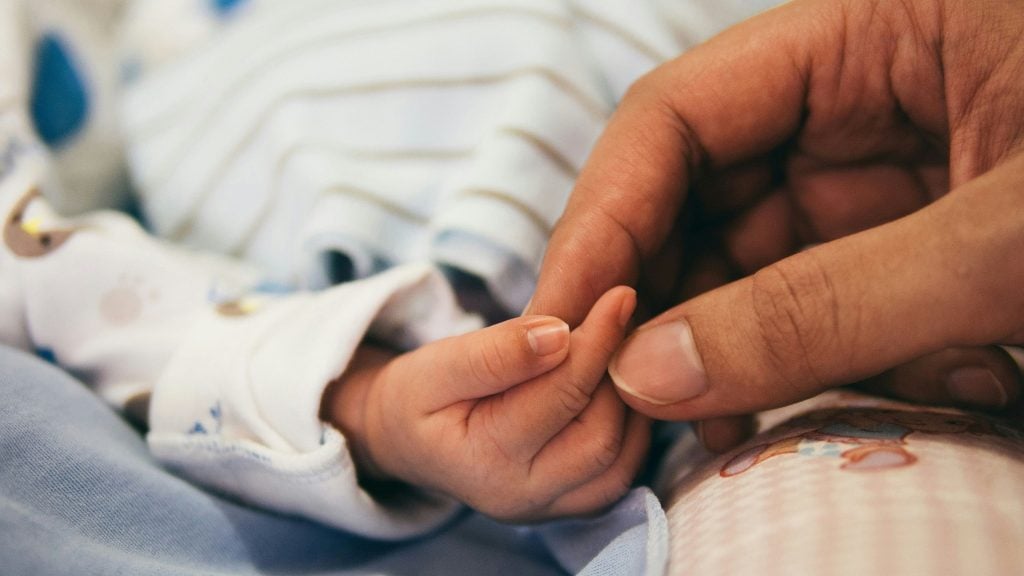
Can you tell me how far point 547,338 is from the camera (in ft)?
1.55

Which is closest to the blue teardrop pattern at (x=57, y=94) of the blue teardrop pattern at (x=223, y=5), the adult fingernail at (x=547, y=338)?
the blue teardrop pattern at (x=223, y=5)

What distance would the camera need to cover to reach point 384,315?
0.65 m

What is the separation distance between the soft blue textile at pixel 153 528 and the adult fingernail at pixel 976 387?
23 centimetres

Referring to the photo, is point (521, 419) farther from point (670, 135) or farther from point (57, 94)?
point (57, 94)

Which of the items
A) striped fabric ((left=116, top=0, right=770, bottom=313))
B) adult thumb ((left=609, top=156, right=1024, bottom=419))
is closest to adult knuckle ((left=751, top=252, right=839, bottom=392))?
adult thumb ((left=609, top=156, right=1024, bottom=419))

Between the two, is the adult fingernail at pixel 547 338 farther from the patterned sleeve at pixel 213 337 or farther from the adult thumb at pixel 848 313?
the patterned sleeve at pixel 213 337

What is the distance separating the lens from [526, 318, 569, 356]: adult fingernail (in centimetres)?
47

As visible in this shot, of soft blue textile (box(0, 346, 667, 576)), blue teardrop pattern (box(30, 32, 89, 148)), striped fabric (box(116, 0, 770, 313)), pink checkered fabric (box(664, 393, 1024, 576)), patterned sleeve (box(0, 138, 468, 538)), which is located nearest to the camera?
pink checkered fabric (box(664, 393, 1024, 576))

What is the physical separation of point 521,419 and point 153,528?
0.90 ft

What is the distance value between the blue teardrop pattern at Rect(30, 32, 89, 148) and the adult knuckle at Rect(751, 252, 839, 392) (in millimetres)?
874

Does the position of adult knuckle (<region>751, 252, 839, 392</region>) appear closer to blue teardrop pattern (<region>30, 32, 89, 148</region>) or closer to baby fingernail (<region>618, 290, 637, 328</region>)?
baby fingernail (<region>618, 290, 637, 328</region>)

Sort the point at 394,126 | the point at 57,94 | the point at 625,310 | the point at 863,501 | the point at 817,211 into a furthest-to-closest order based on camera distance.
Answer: the point at 57,94
the point at 394,126
the point at 817,211
the point at 625,310
the point at 863,501

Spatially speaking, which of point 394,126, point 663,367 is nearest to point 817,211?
point 663,367

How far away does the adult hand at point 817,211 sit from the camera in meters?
0.40
